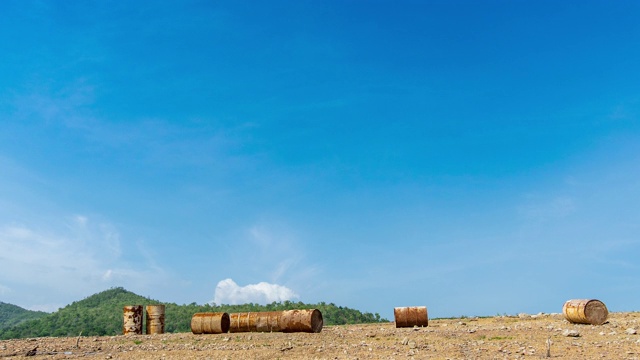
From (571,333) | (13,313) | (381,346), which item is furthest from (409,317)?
(13,313)

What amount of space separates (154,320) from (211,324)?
574 cm

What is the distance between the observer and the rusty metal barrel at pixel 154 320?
34666mm

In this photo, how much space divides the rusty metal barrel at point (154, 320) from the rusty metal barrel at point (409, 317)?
49.8 feet

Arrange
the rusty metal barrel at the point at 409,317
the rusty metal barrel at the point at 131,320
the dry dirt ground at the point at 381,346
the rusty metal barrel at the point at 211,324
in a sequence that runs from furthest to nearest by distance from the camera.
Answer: the rusty metal barrel at the point at 131,320 < the rusty metal barrel at the point at 409,317 < the rusty metal barrel at the point at 211,324 < the dry dirt ground at the point at 381,346

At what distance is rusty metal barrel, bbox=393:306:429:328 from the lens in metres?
31.2

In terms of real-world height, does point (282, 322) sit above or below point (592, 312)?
above

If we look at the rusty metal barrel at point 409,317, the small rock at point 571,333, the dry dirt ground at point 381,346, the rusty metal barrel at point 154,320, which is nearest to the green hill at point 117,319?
the rusty metal barrel at point 154,320

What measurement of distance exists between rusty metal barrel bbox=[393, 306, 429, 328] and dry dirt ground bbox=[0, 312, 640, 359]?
4.71 m

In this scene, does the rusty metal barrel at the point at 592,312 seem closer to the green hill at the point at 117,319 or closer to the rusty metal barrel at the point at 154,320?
the rusty metal barrel at the point at 154,320

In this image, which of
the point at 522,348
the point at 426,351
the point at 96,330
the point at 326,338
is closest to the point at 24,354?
the point at 326,338

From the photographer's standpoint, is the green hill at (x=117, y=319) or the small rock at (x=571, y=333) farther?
the green hill at (x=117, y=319)

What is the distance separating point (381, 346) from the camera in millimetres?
21391

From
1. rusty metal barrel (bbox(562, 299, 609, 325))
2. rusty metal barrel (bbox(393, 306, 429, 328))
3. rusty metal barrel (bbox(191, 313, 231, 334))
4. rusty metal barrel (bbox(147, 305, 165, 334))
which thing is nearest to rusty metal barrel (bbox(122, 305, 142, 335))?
rusty metal barrel (bbox(147, 305, 165, 334))

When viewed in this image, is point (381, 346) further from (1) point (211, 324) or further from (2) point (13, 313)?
(2) point (13, 313)
